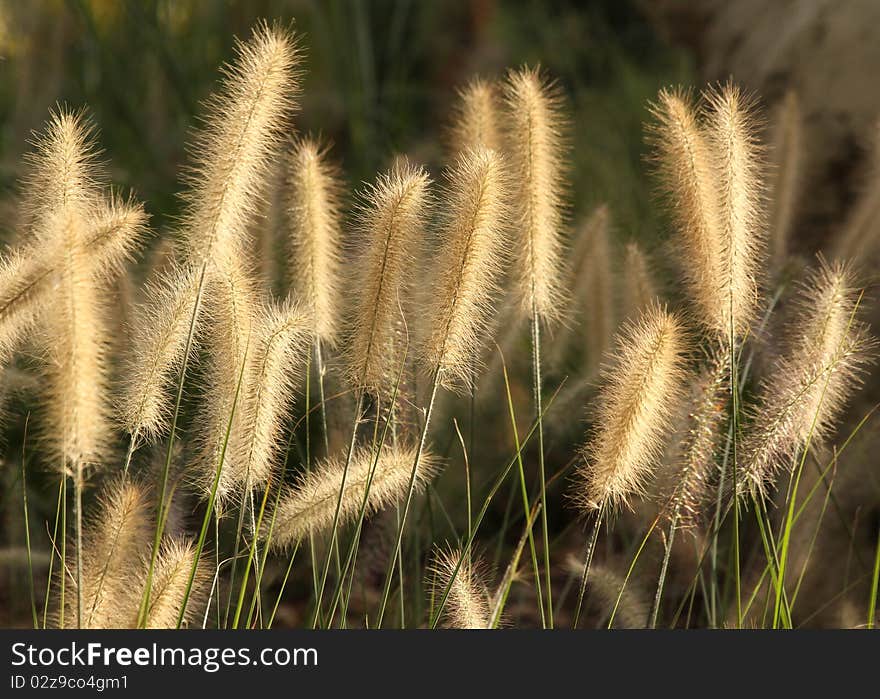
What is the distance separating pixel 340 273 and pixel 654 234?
1.12 meters

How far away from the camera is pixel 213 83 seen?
10.8 ft

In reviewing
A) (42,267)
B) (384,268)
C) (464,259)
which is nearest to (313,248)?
(384,268)

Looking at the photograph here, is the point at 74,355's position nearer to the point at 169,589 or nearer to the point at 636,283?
the point at 169,589

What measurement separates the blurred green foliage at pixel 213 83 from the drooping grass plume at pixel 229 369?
3.76 ft

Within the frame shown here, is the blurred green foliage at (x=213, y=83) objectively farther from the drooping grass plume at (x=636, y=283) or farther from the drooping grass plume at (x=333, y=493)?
the drooping grass plume at (x=333, y=493)

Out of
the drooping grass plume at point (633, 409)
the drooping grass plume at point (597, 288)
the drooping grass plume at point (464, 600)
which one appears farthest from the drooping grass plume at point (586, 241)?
the drooping grass plume at point (464, 600)

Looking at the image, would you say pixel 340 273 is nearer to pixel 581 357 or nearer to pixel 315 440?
pixel 315 440

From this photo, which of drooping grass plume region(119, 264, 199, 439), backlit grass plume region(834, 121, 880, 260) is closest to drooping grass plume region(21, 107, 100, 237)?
drooping grass plume region(119, 264, 199, 439)

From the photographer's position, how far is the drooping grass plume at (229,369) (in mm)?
1159

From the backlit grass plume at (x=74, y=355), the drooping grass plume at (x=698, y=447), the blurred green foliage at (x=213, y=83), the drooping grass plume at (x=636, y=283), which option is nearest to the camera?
the backlit grass plume at (x=74, y=355)

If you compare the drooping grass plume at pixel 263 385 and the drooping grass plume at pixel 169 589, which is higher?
the drooping grass plume at pixel 263 385

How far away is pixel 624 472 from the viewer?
1.14 meters

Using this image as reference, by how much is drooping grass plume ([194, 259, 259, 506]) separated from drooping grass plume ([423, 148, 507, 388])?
0.21 metres

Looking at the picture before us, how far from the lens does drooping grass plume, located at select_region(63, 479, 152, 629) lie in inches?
42.6
